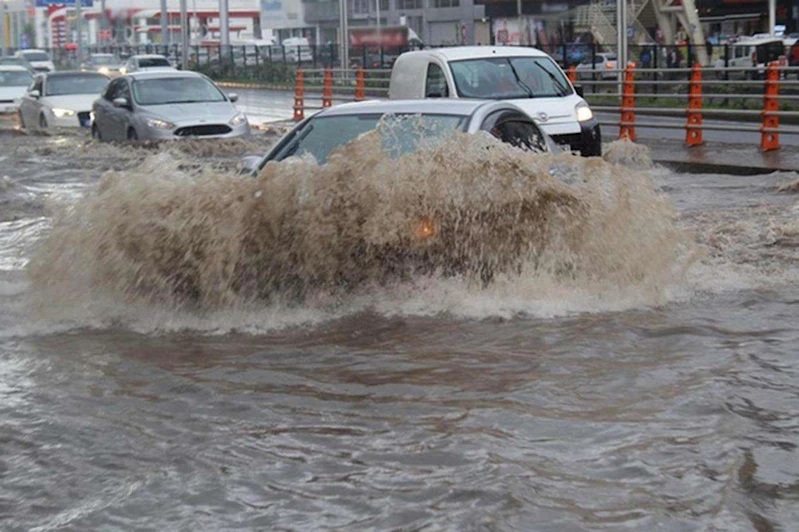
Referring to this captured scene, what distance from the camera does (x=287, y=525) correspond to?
15.8ft

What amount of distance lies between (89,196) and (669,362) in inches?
163

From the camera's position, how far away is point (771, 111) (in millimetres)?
18906

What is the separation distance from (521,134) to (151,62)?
146ft

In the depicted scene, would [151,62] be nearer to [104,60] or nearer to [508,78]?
[104,60]

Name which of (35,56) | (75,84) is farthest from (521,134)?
(35,56)

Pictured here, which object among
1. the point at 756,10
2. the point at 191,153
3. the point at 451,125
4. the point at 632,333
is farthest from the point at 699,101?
the point at 756,10

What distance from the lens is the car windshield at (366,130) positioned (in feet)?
29.3

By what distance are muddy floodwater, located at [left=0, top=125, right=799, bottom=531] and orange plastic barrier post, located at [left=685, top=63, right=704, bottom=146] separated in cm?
980

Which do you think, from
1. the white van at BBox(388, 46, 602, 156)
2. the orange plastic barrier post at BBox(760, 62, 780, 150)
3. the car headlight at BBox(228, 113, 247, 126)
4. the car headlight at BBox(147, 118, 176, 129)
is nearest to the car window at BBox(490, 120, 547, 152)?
the white van at BBox(388, 46, 602, 156)

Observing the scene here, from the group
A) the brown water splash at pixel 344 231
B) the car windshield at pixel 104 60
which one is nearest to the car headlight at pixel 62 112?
the brown water splash at pixel 344 231

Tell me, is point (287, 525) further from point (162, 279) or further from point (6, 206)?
point (6, 206)

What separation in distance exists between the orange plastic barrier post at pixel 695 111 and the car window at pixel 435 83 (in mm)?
5248

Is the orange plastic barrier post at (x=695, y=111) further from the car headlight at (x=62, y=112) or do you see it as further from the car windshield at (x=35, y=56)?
the car windshield at (x=35, y=56)

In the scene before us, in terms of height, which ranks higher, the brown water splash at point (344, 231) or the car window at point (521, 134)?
the car window at point (521, 134)
